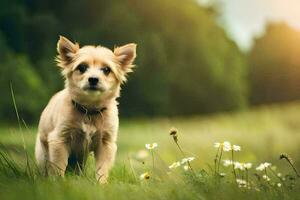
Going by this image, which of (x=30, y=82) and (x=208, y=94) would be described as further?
(x=208, y=94)

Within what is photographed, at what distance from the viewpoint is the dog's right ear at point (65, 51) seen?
6.84 m

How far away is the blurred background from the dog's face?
17183mm

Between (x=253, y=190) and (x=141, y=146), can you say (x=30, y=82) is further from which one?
(x=253, y=190)

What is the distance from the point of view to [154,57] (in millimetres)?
31453

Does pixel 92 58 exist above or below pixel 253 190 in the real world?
above

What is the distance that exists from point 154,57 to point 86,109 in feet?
81.8

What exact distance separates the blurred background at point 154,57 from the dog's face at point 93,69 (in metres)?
17.2

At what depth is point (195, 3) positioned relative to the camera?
42594mm

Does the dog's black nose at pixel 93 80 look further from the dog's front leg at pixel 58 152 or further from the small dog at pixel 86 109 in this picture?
the dog's front leg at pixel 58 152

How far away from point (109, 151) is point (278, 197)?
212 cm

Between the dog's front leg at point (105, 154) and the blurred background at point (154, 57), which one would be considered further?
the blurred background at point (154, 57)

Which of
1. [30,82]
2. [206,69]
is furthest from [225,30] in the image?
[30,82]

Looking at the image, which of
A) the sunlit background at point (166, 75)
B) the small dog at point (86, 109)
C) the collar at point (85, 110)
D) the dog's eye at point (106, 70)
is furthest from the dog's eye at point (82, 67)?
the sunlit background at point (166, 75)

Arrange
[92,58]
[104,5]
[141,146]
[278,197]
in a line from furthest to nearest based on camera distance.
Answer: [104,5]
[141,146]
[92,58]
[278,197]
